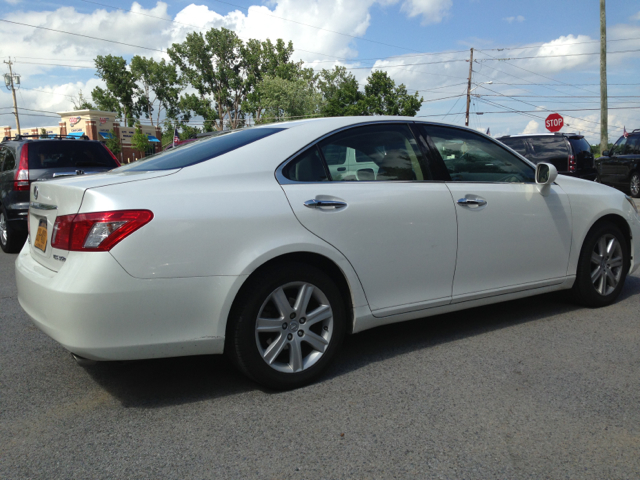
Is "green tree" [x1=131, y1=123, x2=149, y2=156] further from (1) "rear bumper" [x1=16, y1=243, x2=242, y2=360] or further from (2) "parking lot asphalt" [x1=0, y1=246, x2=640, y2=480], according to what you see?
(1) "rear bumper" [x1=16, y1=243, x2=242, y2=360]

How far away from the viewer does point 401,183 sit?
368 centimetres

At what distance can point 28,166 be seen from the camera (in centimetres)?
829

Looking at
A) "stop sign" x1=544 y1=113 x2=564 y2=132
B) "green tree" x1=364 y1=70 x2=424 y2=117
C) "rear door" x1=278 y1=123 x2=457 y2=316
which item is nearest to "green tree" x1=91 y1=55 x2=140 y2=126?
"green tree" x1=364 y1=70 x2=424 y2=117

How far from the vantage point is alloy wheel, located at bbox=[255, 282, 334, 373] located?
311cm

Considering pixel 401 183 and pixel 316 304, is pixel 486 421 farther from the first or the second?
pixel 401 183

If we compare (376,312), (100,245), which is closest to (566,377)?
(376,312)

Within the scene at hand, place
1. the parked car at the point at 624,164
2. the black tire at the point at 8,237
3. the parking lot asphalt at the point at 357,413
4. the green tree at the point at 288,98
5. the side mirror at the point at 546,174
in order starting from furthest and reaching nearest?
1. the green tree at the point at 288,98
2. the parked car at the point at 624,164
3. the black tire at the point at 8,237
4. the side mirror at the point at 546,174
5. the parking lot asphalt at the point at 357,413

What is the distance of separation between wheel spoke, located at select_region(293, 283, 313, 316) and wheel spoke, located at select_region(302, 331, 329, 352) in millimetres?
141

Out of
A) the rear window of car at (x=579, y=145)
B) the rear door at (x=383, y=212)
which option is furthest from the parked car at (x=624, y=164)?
the rear door at (x=383, y=212)

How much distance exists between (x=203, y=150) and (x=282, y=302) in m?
1.06

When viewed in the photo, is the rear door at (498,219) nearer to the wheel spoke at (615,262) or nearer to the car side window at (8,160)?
the wheel spoke at (615,262)

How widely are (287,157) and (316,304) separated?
2.83 feet

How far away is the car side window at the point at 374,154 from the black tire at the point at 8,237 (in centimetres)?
663

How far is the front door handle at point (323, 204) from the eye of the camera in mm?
3223
